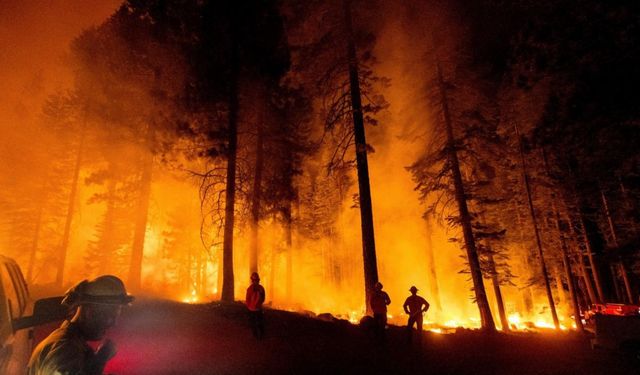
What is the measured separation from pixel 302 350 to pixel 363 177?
23.2 ft

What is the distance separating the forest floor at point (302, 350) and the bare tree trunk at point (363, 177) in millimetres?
2033

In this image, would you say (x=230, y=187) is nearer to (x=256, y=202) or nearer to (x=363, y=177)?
(x=256, y=202)

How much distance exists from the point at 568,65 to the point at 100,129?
25.1 meters

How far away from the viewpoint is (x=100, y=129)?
20016mm

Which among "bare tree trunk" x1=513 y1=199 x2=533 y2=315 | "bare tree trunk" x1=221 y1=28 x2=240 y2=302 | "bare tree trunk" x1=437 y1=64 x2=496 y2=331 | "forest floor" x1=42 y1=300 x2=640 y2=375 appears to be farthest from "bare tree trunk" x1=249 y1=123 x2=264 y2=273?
"bare tree trunk" x1=513 y1=199 x2=533 y2=315

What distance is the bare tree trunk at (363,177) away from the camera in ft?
42.1

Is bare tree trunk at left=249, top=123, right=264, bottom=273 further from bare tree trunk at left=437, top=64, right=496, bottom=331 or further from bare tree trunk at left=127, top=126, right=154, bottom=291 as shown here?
bare tree trunk at left=437, top=64, right=496, bottom=331

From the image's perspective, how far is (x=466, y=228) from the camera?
54.9 feet

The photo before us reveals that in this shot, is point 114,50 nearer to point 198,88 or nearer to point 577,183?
point 198,88

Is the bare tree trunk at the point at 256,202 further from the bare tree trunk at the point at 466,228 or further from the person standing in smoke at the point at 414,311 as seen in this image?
the bare tree trunk at the point at 466,228

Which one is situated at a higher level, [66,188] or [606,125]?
[66,188]

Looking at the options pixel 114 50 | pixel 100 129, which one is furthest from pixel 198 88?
pixel 100 129

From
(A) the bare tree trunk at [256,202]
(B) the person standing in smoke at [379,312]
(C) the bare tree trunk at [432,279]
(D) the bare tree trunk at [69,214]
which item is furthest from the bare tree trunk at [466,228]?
(D) the bare tree trunk at [69,214]

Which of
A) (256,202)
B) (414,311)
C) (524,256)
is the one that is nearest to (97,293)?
(414,311)
